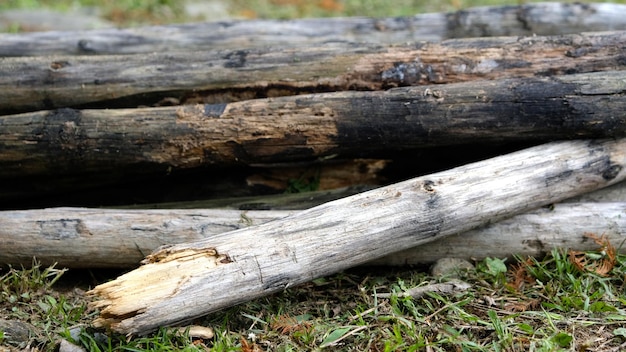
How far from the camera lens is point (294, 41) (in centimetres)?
484

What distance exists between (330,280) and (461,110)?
1.02m

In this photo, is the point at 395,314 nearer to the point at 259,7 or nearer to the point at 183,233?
the point at 183,233

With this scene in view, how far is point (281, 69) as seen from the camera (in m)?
3.88

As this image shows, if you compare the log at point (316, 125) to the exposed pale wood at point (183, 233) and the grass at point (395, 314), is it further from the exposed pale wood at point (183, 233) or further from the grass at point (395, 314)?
the grass at point (395, 314)

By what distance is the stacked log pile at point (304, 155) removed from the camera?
306 centimetres

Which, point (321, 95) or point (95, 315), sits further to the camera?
point (321, 95)

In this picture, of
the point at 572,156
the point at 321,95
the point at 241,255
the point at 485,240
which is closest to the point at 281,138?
the point at 321,95

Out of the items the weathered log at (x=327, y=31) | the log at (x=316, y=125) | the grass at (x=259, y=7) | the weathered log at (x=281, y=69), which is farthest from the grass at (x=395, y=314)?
the grass at (x=259, y=7)

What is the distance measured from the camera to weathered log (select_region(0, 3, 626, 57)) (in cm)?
473

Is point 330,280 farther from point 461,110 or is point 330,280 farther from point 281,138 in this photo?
point 461,110

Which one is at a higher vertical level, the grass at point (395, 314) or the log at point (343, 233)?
the log at point (343, 233)

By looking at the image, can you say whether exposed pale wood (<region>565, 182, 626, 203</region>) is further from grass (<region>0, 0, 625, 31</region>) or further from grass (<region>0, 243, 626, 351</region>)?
grass (<region>0, 0, 625, 31</region>)

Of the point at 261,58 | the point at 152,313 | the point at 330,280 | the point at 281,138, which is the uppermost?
the point at 261,58

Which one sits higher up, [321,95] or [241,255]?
[321,95]
